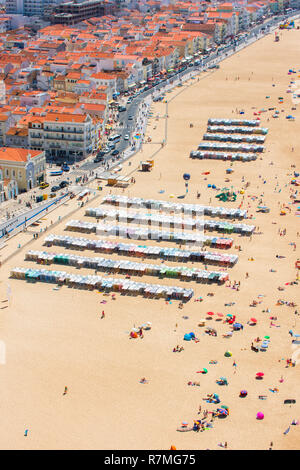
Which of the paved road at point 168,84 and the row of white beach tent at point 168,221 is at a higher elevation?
the paved road at point 168,84

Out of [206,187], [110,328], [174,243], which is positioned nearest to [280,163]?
[206,187]

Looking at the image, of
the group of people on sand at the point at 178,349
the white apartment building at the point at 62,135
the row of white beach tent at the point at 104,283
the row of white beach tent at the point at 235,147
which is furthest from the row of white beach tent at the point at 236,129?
the group of people on sand at the point at 178,349

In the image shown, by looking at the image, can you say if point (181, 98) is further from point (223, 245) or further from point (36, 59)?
point (223, 245)

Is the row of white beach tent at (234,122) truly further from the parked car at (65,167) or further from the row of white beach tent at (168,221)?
the row of white beach tent at (168,221)

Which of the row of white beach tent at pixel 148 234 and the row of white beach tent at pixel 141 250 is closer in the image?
the row of white beach tent at pixel 141 250

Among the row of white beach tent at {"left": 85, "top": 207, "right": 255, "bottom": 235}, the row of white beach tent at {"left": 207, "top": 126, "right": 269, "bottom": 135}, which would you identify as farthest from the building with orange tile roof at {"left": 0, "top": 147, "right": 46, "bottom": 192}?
the row of white beach tent at {"left": 207, "top": 126, "right": 269, "bottom": 135}

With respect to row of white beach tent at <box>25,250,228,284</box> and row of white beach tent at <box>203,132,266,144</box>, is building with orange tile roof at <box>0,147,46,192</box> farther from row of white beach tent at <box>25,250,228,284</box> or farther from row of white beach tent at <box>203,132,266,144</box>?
row of white beach tent at <box>203,132,266,144</box>

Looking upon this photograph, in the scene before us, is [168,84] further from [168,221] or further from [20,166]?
[168,221]
